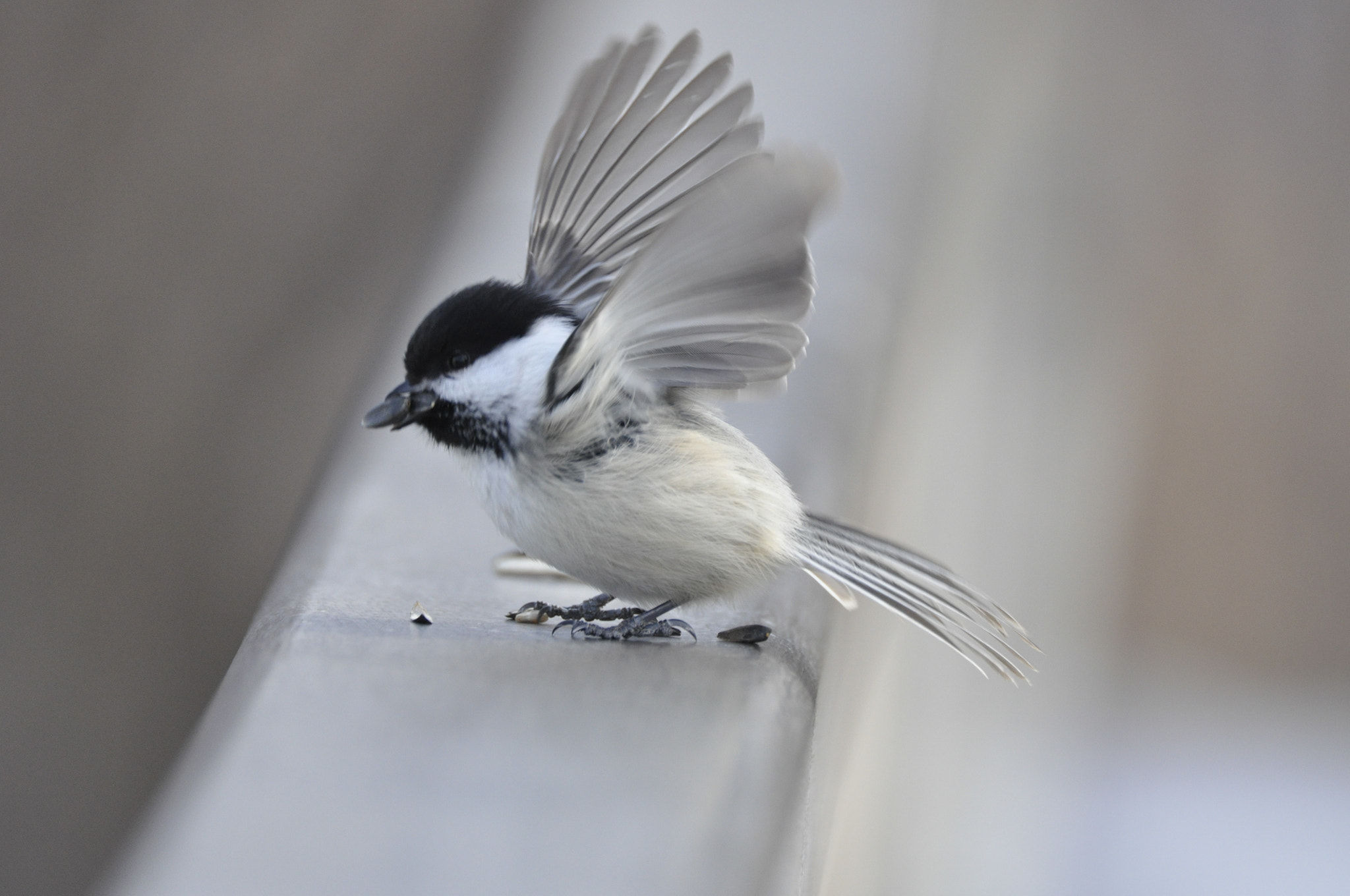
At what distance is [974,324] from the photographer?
2.24m

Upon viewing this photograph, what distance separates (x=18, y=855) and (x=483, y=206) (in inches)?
49.8

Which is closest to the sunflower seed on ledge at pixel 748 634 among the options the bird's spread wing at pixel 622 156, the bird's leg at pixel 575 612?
the bird's leg at pixel 575 612

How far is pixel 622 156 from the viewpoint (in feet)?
5.00

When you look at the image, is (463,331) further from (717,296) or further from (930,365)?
(930,365)

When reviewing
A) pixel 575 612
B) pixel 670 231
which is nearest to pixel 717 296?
pixel 670 231

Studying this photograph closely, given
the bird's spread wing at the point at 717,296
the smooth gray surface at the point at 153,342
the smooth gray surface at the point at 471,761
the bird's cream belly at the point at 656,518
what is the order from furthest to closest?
the smooth gray surface at the point at 153,342, the bird's cream belly at the point at 656,518, the bird's spread wing at the point at 717,296, the smooth gray surface at the point at 471,761

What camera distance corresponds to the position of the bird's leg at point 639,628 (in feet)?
4.20

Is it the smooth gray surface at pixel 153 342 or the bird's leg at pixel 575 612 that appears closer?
the bird's leg at pixel 575 612

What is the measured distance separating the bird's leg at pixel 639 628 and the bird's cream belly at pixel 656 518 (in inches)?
0.9

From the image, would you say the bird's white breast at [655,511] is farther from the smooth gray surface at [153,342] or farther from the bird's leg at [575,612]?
the smooth gray surface at [153,342]

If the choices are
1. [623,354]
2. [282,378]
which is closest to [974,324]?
[623,354]

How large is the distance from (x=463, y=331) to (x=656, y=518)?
0.91 ft

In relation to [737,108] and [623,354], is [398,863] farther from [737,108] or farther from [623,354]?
[737,108]

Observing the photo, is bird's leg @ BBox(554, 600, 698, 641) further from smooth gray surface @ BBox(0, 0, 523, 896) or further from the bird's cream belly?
smooth gray surface @ BBox(0, 0, 523, 896)
